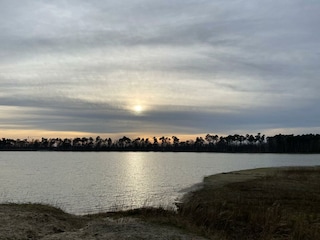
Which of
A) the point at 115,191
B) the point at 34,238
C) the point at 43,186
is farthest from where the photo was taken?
the point at 43,186

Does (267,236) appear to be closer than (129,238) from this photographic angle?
No

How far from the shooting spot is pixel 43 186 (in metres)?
49.3

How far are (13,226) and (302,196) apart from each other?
20720 millimetres

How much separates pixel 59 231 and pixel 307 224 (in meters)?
10.1

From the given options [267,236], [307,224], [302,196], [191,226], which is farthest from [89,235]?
[302,196]

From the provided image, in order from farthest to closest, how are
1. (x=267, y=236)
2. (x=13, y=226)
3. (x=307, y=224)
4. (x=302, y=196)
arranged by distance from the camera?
(x=302, y=196), (x=307, y=224), (x=267, y=236), (x=13, y=226)

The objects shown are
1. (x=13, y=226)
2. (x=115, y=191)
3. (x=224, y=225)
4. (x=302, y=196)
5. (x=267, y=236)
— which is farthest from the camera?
(x=115, y=191)

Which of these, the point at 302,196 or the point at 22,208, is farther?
the point at 302,196

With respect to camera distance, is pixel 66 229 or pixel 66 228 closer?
pixel 66 229

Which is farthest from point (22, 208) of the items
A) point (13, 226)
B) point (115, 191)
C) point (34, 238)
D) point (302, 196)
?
point (115, 191)

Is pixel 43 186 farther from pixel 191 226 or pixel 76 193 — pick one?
pixel 191 226

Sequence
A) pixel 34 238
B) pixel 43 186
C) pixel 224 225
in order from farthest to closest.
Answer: pixel 43 186, pixel 224 225, pixel 34 238

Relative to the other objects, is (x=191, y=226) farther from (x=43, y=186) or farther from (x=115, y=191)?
(x=43, y=186)

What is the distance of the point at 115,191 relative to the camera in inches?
1788
